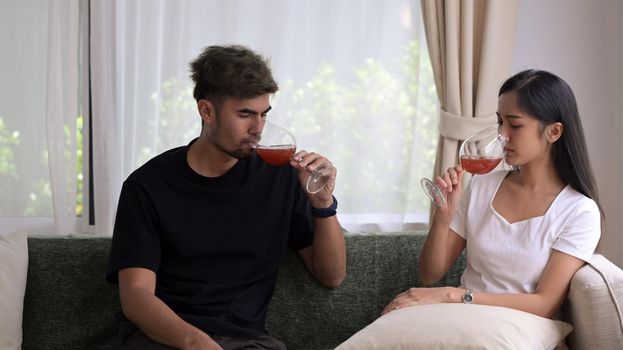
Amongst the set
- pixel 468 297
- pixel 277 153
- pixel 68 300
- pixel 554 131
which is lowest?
pixel 68 300

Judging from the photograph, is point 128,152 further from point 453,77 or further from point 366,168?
point 453,77

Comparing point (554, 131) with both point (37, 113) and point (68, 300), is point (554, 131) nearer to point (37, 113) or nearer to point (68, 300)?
point (68, 300)

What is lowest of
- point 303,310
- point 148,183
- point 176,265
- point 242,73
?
point 303,310

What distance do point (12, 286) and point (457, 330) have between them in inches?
51.5

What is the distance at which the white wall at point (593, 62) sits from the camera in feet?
13.2

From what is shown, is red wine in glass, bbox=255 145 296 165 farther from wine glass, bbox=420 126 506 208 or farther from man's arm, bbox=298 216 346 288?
wine glass, bbox=420 126 506 208

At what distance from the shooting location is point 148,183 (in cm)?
240

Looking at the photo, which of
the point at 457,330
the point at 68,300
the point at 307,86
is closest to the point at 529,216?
the point at 457,330

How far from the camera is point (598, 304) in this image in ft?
7.13

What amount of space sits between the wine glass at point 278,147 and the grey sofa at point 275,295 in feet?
1.37

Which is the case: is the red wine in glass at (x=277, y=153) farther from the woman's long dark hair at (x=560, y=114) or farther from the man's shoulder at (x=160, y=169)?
the woman's long dark hair at (x=560, y=114)

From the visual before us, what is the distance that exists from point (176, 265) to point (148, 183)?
24 cm

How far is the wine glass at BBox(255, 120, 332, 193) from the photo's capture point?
7.52 ft

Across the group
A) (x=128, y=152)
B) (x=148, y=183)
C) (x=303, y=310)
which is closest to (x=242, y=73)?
(x=148, y=183)
